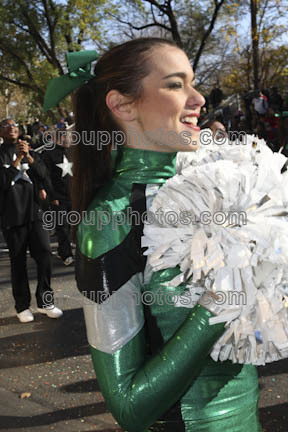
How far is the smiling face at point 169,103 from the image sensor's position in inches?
53.0

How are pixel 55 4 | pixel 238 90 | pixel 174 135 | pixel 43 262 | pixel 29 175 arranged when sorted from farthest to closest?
pixel 238 90 → pixel 55 4 → pixel 29 175 → pixel 43 262 → pixel 174 135

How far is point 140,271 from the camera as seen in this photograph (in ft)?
4.16

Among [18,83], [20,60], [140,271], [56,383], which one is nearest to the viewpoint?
[140,271]

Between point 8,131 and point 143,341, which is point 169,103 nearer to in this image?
point 143,341

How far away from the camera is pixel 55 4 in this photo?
56.2 ft

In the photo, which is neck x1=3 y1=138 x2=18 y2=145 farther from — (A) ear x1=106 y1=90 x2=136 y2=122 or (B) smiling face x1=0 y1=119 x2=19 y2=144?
(A) ear x1=106 y1=90 x2=136 y2=122

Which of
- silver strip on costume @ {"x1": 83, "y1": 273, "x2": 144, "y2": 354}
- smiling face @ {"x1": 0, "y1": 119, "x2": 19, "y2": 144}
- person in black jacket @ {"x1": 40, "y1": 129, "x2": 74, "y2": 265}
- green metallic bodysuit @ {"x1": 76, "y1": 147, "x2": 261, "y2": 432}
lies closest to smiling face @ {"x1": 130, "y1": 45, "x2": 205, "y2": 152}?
green metallic bodysuit @ {"x1": 76, "y1": 147, "x2": 261, "y2": 432}

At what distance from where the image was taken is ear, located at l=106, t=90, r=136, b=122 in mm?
1399

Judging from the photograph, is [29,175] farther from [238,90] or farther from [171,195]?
[238,90]

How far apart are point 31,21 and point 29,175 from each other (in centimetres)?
1329

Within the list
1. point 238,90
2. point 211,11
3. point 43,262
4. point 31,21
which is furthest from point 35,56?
point 43,262

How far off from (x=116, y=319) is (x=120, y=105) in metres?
0.59

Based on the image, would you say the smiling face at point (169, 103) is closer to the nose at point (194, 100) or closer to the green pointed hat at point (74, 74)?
the nose at point (194, 100)

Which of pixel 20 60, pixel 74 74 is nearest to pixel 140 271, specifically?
pixel 74 74
